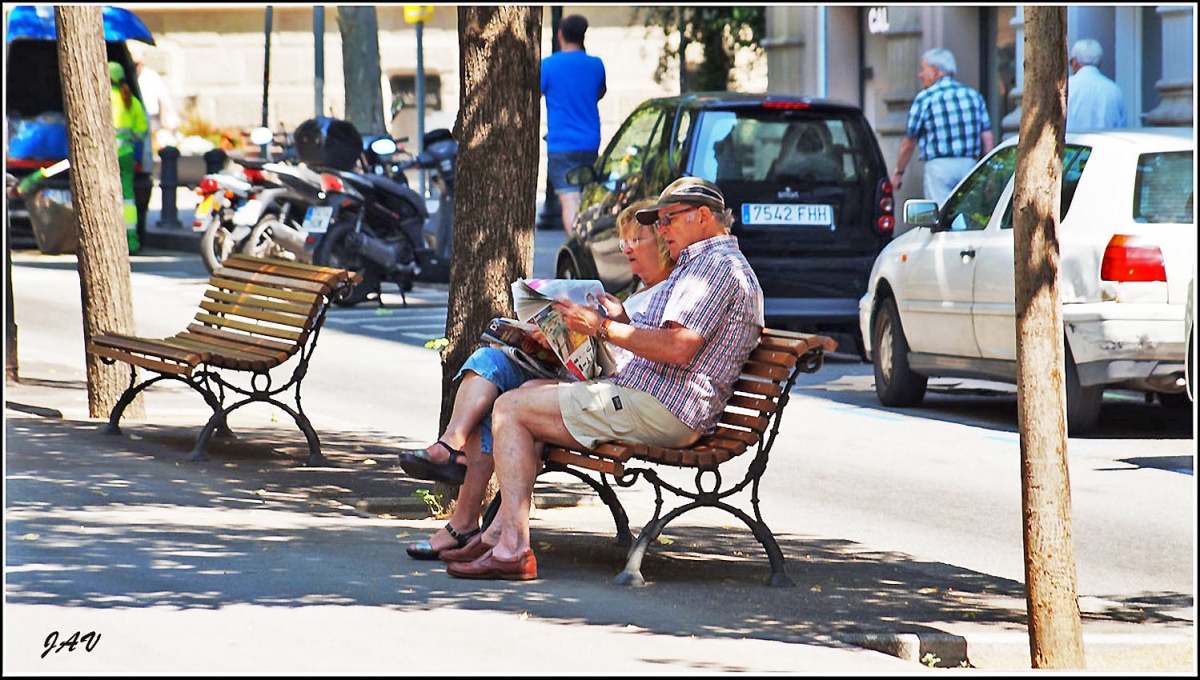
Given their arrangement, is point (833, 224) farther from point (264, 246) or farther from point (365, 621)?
point (365, 621)

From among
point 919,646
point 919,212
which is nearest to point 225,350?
point 919,212

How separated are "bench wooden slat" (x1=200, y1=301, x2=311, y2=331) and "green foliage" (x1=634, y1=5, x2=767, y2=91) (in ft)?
65.1

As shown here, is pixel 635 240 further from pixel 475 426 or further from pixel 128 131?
pixel 128 131

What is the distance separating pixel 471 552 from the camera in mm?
7195

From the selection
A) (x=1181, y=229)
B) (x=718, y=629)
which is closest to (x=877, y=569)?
(x=718, y=629)

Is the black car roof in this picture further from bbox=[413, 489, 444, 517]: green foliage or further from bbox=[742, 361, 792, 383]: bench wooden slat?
bbox=[742, 361, 792, 383]: bench wooden slat

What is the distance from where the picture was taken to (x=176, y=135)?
1417 inches

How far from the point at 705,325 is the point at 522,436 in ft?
2.45

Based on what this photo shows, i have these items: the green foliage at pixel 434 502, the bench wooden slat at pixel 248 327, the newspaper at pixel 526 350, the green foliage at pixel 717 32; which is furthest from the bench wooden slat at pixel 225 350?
the green foliage at pixel 717 32

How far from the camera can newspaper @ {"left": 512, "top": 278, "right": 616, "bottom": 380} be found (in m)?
7.11

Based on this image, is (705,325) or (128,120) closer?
(705,325)

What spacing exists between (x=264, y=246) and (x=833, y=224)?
5552 millimetres

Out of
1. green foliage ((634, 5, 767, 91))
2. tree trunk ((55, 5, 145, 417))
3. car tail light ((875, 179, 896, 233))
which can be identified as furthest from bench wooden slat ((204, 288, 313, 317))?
green foliage ((634, 5, 767, 91))

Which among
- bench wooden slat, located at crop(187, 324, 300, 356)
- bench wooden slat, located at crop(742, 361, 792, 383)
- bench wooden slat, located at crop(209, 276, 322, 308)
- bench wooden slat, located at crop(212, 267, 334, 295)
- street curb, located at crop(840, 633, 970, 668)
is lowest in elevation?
street curb, located at crop(840, 633, 970, 668)
